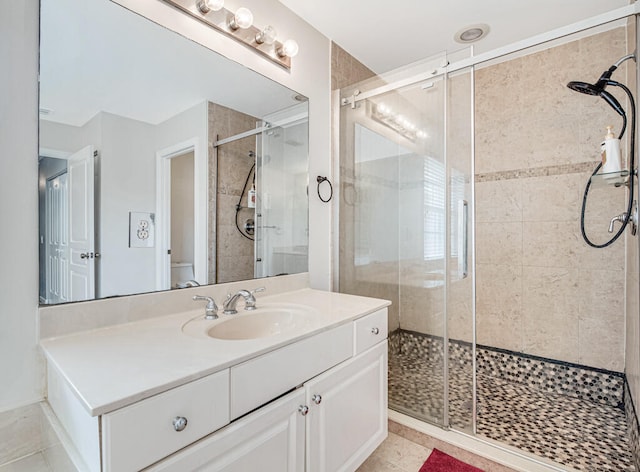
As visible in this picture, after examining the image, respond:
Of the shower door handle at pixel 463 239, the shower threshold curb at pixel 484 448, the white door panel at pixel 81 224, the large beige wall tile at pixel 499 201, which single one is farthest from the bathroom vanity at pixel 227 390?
the large beige wall tile at pixel 499 201

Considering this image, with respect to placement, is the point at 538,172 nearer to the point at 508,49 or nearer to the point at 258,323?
the point at 508,49

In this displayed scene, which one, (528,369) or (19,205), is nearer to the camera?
(19,205)

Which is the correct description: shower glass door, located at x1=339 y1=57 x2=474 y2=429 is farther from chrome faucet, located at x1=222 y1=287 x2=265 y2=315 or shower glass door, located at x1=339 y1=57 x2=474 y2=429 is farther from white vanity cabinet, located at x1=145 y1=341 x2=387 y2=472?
chrome faucet, located at x1=222 y1=287 x2=265 y2=315

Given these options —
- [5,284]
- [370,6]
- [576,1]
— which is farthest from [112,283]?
[576,1]

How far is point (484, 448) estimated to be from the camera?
1581 millimetres

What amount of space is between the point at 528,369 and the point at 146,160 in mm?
2801

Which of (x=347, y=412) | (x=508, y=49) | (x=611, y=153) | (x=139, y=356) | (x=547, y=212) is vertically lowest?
(x=347, y=412)

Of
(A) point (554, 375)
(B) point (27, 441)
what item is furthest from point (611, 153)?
(B) point (27, 441)

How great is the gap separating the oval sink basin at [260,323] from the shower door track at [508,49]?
1491mm

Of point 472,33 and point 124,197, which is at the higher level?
point 472,33

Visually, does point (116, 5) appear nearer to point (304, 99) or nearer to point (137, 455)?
point (304, 99)

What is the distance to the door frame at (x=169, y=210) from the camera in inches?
51.9

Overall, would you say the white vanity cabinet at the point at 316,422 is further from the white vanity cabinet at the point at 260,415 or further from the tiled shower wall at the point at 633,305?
the tiled shower wall at the point at 633,305

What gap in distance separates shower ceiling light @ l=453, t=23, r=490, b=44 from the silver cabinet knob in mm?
2496
